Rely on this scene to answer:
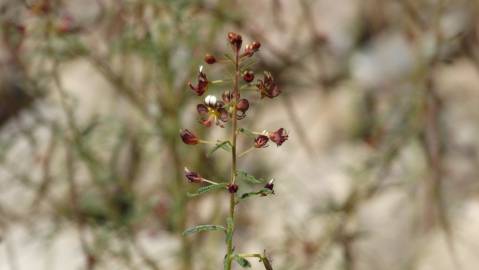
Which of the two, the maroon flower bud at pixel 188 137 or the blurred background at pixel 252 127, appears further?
the blurred background at pixel 252 127

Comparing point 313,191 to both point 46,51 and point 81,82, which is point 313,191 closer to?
point 81,82

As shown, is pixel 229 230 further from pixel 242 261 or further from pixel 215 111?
pixel 215 111

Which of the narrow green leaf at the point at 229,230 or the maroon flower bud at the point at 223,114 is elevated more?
the maroon flower bud at the point at 223,114

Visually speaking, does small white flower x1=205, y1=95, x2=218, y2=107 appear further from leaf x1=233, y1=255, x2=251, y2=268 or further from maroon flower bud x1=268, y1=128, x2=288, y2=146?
leaf x1=233, y1=255, x2=251, y2=268

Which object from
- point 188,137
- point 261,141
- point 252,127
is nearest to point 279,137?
point 261,141

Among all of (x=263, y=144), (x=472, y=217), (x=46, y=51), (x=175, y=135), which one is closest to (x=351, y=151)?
(x=472, y=217)

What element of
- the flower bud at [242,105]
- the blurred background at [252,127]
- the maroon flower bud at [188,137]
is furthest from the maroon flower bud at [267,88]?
the blurred background at [252,127]

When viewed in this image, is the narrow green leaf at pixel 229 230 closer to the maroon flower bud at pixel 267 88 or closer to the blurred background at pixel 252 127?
the maroon flower bud at pixel 267 88

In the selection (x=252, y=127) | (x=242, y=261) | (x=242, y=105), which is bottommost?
(x=242, y=261)
